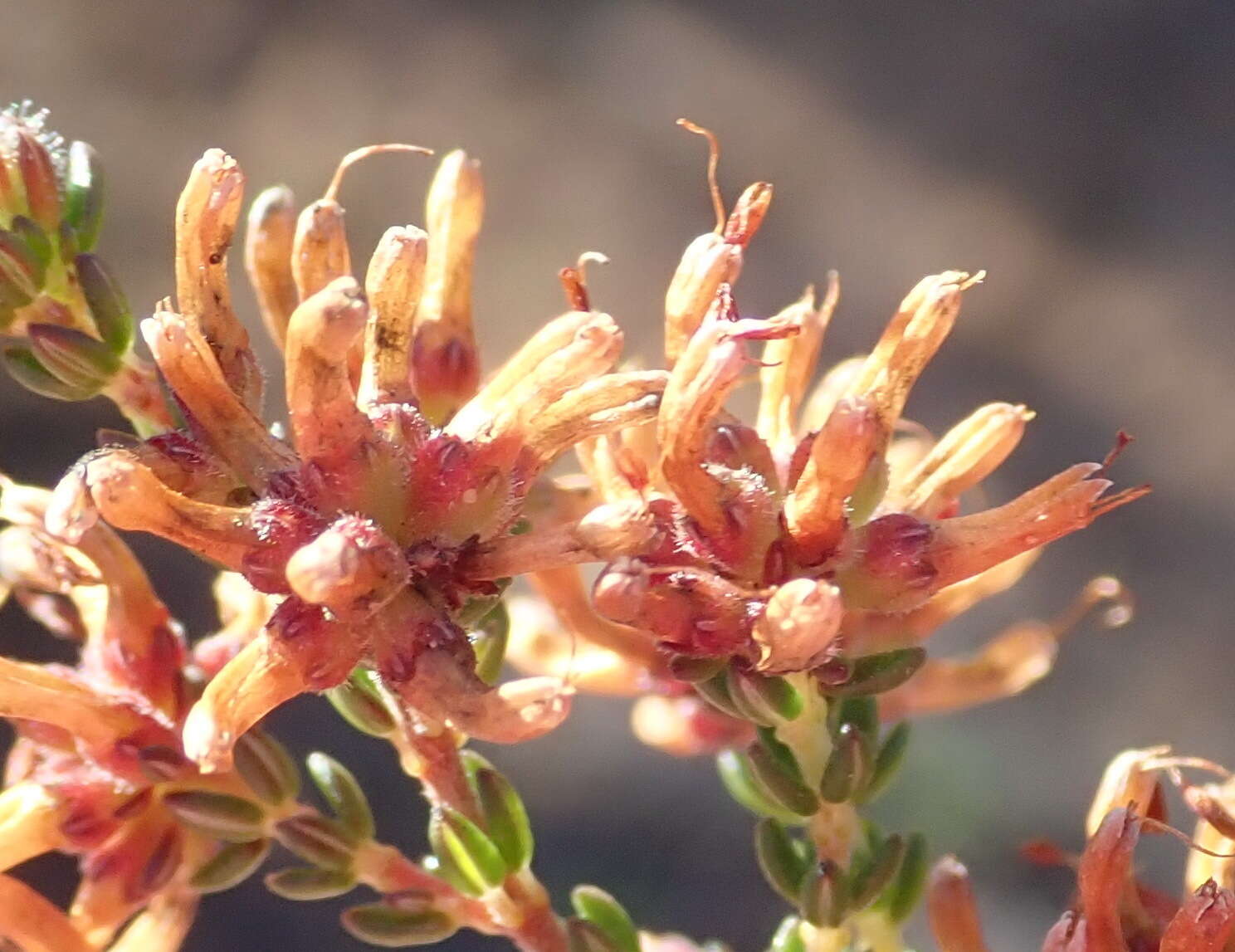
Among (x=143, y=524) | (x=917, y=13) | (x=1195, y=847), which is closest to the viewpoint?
(x=143, y=524)

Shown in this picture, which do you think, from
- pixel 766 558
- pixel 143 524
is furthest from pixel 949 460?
pixel 143 524

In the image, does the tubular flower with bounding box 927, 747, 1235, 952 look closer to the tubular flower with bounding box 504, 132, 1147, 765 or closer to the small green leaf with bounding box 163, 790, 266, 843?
the tubular flower with bounding box 504, 132, 1147, 765

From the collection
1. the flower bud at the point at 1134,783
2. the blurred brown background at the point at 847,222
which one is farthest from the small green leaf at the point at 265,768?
the blurred brown background at the point at 847,222

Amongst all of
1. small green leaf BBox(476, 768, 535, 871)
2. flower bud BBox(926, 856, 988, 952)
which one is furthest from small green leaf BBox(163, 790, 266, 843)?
flower bud BBox(926, 856, 988, 952)

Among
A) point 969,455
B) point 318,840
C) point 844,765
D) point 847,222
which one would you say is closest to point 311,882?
point 318,840

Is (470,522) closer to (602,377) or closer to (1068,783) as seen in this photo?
(602,377)

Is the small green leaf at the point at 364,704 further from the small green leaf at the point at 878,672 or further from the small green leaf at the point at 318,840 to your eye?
the small green leaf at the point at 878,672

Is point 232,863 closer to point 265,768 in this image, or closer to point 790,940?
point 265,768
